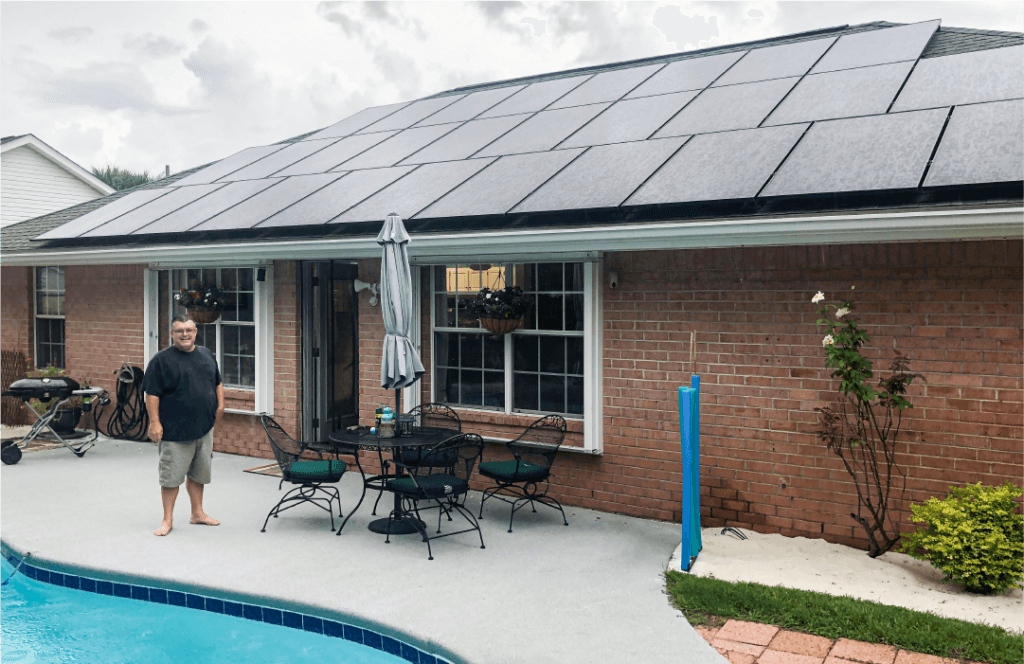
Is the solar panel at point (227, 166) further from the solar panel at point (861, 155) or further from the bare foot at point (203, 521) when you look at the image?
the solar panel at point (861, 155)

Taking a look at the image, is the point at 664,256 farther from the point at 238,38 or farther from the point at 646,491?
the point at 238,38

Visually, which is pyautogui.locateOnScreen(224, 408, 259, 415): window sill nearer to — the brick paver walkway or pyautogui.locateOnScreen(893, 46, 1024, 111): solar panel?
the brick paver walkway

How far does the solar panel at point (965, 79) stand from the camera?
20.5 feet

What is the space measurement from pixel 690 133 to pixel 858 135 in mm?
1588

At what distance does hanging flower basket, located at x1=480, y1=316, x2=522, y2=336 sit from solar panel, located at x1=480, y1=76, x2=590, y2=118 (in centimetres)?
348

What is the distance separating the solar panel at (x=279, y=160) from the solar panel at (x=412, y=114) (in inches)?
26.5

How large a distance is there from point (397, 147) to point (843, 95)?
17.0ft

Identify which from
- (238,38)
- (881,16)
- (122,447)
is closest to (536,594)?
(122,447)

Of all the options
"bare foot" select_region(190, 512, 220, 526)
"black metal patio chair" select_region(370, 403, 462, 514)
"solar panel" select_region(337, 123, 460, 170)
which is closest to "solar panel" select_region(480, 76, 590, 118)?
"solar panel" select_region(337, 123, 460, 170)

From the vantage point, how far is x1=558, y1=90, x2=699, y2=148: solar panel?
7828 mm

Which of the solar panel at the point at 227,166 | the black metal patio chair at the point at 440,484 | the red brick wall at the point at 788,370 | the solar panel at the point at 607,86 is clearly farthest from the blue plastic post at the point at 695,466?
the solar panel at the point at 227,166

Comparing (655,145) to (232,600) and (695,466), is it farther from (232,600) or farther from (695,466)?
(232,600)

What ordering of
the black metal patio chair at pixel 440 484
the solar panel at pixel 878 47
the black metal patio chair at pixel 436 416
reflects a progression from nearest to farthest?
the black metal patio chair at pixel 440 484 < the black metal patio chair at pixel 436 416 < the solar panel at pixel 878 47

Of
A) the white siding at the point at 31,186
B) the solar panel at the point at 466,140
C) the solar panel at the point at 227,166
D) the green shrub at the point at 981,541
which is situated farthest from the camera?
the white siding at the point at 31,186
